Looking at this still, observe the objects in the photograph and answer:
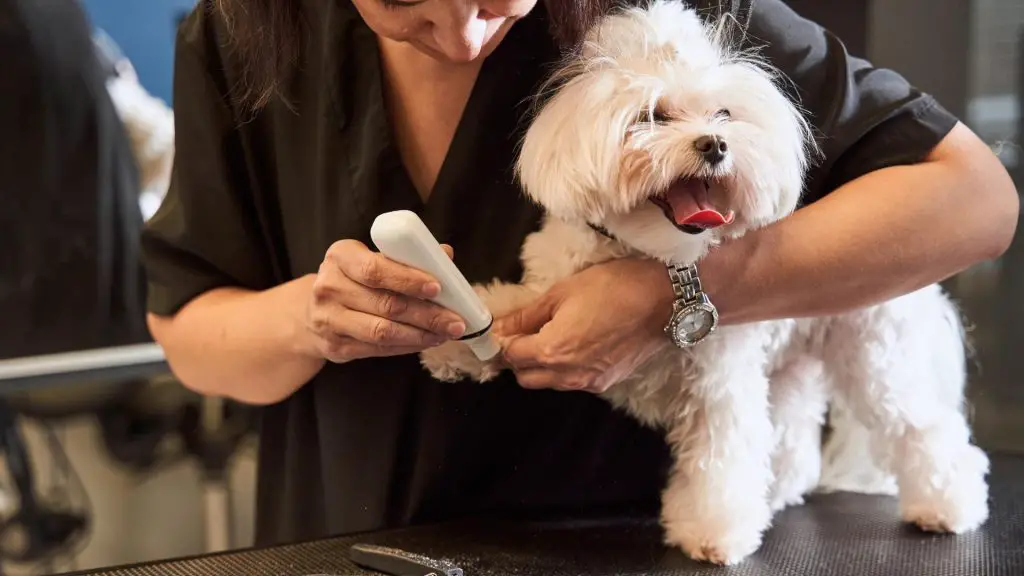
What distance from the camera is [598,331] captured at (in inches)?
29.0

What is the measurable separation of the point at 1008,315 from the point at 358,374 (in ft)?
3.16

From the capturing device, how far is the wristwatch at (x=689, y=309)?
740mm

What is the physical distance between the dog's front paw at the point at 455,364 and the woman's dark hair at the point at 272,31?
267 mm

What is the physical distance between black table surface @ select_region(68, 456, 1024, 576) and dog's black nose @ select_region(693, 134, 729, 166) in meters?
0.32

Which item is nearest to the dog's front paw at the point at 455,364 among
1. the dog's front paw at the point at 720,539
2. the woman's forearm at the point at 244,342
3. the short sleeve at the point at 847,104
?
the woman's forearm at the point at 244,342

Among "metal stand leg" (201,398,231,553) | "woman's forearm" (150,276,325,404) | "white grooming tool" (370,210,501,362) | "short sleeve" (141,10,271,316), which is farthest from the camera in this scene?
"metal stand leg" (201,398,231,553)

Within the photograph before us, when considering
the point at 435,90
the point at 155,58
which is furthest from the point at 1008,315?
the point at 155,58

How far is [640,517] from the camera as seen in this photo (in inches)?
34.6

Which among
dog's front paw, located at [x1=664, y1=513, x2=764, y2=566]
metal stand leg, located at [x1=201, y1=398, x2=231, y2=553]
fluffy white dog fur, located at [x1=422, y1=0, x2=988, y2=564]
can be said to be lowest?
metal stand leg, located at [x1=201, y1=398, x2=231, y2=553]

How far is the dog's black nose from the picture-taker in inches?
26.9

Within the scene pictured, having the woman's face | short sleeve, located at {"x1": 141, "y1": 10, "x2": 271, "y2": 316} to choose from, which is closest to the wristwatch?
the woman's face

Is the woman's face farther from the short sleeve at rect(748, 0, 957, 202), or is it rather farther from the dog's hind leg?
the dog's hind leg

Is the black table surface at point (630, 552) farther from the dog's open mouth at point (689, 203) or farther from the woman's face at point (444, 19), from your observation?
the woman's face at point (444, 19)

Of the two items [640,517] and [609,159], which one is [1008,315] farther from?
[609,159]
